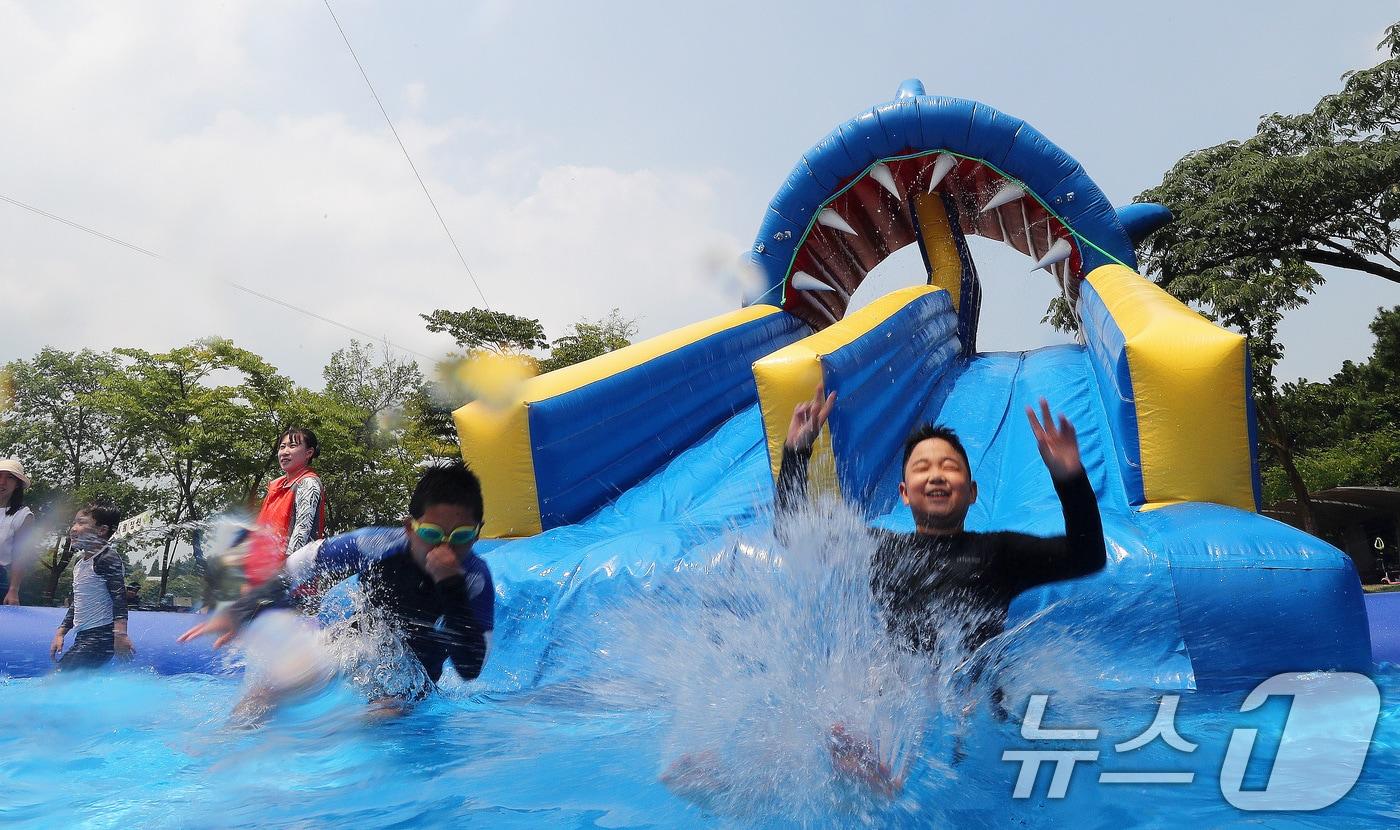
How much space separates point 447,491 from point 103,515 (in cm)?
216

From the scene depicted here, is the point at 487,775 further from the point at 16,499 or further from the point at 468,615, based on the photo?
the point at 16,499

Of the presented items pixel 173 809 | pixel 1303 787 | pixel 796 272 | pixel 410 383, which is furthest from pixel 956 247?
pixel 410 383

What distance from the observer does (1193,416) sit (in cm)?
302

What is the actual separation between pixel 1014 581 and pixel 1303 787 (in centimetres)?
63

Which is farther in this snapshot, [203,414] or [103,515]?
[203,414]

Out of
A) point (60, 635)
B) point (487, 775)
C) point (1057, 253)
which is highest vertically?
point (1057, 253)

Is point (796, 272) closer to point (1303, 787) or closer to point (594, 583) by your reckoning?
point (594, 583)

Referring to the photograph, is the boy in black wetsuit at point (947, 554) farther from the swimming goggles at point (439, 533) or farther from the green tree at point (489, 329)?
the green tree at point (489, 329)

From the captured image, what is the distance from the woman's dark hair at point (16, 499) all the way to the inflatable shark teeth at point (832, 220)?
4555 mm

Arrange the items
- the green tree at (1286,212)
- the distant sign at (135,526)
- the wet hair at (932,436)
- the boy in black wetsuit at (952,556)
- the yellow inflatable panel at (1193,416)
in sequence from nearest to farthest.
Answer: the boy in black wetsuit at (952,556), the wet hair at (932,436), the distant sign at (135,526), the yellow inflatable panel at (1193,416), the green tree at (1286,212)

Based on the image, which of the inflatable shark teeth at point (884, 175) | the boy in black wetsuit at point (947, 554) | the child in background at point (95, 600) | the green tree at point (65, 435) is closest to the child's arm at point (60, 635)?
the child in background at point (95, 600)

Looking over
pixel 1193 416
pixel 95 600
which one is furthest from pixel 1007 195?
pixel 95 600

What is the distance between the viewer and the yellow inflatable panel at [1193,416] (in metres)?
3.00

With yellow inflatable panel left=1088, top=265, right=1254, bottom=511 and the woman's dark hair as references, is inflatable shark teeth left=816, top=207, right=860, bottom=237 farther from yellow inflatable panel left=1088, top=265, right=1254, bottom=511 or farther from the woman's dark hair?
the woman's dark hair
